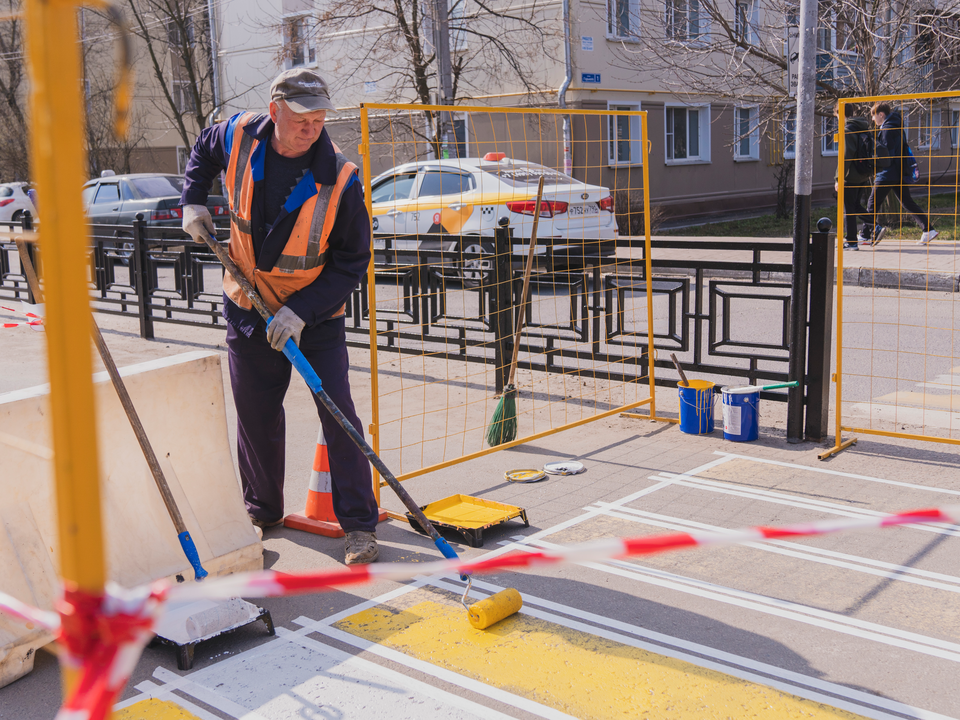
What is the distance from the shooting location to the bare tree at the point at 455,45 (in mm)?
19625

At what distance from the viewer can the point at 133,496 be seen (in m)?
3.77

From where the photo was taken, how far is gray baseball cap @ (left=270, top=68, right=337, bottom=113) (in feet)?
12.5

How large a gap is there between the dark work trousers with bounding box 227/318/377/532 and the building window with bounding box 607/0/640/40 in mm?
17284

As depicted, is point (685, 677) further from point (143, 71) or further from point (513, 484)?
point (143, 71)

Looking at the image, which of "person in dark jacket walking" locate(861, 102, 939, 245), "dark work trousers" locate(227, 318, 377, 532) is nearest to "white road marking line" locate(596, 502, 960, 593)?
"dark work trousers" locate(227, 318, 377, 532)

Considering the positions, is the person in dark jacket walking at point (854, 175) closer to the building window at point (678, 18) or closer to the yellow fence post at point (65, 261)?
the building window at point (678, 18)

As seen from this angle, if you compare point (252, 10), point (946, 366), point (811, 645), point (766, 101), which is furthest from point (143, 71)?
point (811, 645)

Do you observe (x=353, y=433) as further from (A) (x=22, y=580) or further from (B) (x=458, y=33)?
(B) (x=458, y=33)

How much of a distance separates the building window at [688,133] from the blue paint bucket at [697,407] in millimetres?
17305

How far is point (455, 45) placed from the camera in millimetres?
21000

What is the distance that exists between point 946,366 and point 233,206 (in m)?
6.12

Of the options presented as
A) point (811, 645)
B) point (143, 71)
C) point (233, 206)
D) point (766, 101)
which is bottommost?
point (811, 645)

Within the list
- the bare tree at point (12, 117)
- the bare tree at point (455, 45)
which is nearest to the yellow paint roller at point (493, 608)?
the bare tree at point (455, 45)

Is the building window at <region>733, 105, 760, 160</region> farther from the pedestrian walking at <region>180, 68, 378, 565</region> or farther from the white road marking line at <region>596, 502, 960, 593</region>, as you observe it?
the pedestrian walking at <region>180, 68, 378, 565</region>
